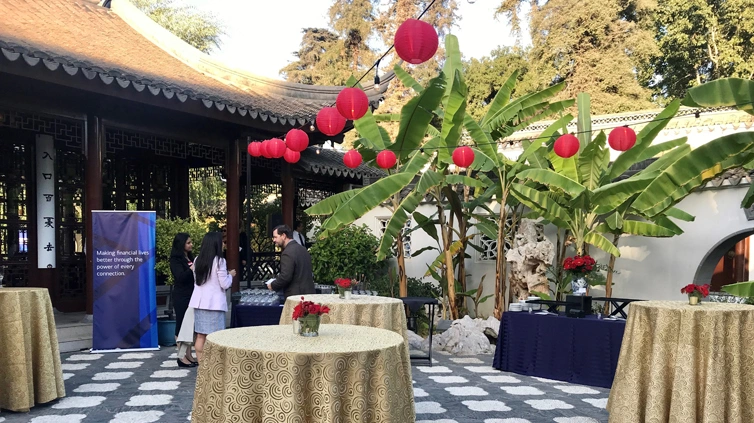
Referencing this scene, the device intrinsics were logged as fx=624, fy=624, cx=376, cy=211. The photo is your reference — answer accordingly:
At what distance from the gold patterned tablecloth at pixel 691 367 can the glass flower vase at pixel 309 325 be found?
89.2 inches

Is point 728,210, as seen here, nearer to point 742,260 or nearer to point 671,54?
point 742,260

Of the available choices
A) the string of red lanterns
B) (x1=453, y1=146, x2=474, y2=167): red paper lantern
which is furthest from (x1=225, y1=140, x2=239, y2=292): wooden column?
(x1=453, y1=146, x2=474, y2=167): red paper lantern

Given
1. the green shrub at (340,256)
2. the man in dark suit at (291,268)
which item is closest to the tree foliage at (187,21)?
the green shrub at (340,256)

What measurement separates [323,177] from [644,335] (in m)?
8.31

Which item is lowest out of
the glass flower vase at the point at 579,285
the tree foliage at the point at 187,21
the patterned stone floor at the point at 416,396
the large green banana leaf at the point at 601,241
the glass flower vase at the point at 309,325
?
the patterned stone floor at the point at 416,396

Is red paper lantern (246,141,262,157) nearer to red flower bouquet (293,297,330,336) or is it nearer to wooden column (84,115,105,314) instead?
wooden column (84,115,105,314)

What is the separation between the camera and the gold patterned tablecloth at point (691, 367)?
3.88 m

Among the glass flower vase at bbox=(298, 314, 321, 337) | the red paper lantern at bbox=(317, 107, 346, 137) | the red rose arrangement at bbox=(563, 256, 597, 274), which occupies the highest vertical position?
the red paper lantern at bbox=(317, 107, 346, 137)

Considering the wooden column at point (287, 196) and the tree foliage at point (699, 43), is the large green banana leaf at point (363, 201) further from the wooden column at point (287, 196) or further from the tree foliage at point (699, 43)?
the tree foliage at point (699, 43)

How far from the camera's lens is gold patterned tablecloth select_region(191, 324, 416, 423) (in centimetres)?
272

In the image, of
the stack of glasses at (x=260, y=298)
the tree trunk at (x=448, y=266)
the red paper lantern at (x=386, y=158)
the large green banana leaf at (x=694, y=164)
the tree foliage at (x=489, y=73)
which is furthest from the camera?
the tree foliage at (x=489, y=73)

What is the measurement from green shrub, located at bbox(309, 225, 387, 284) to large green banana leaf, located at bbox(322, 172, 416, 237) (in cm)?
263

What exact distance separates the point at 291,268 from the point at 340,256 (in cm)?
394

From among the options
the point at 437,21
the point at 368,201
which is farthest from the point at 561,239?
the point at 437,21
